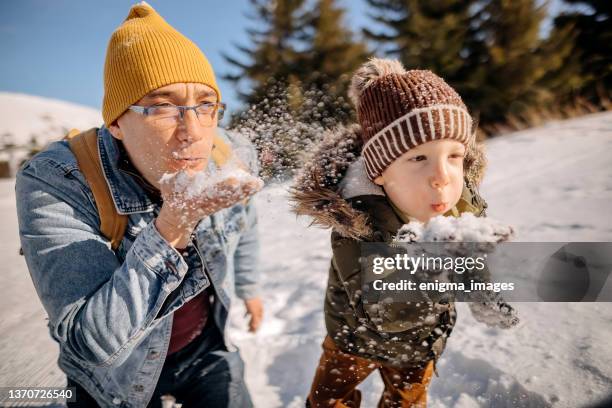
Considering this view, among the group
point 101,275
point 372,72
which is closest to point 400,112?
point 372,72

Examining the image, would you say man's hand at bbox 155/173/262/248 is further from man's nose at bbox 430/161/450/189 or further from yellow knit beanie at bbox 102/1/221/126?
man's nose at bbox 430/161/450/189

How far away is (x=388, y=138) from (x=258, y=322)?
1.56 m

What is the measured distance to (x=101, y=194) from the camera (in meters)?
1.32

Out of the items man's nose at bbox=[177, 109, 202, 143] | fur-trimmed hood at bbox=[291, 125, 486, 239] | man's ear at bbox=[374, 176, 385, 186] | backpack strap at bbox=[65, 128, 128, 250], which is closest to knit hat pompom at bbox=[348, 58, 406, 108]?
fur-trimmed hood at bbox=[291, 125, 486, 239]

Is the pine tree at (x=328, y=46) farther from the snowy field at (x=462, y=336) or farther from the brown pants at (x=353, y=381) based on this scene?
the brown pants at (x=353, y=381)

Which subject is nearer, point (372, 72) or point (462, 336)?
point (372, 72)

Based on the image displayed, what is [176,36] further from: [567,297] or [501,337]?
[567,297]

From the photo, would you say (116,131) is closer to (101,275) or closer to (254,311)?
(101,275)

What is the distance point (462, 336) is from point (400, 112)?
164 cm

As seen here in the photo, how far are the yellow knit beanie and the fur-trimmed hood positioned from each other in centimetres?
61

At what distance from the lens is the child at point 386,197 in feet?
4.10

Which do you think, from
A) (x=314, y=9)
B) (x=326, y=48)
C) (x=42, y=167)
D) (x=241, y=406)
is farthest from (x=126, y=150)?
(x=314, y=9)

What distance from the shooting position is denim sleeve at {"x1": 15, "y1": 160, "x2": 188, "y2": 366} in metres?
1.07

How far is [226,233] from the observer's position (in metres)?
1.78
